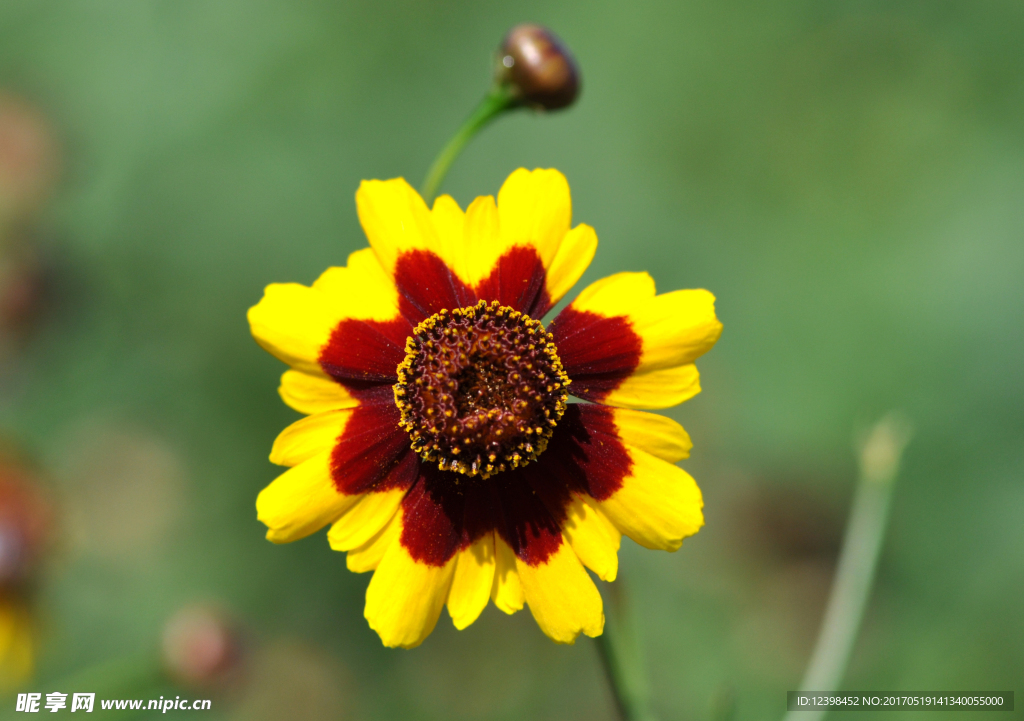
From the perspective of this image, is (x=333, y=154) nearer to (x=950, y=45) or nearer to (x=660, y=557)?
(x=660, y=557)

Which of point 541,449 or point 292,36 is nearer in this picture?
point 541,449

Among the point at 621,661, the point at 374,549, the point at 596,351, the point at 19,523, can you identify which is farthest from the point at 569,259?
the point at 19,523

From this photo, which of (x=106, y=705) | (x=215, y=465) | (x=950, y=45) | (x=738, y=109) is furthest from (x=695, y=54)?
(x=106, y=705)

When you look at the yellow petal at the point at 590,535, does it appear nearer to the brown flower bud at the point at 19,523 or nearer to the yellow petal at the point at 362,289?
the yellow petal at the point at 362,289

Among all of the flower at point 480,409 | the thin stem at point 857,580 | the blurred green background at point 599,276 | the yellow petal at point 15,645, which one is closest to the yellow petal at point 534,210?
the flower at point 480,409

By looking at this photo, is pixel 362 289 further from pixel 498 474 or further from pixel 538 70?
pixel 538 70

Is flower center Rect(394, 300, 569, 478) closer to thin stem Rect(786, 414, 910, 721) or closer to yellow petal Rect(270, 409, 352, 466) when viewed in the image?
yellow petal Rect(270, 409, 352, 466)
